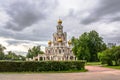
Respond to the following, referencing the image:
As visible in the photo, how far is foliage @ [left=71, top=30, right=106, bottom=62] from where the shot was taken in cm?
8194

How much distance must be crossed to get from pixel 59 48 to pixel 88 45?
17172 millimetres

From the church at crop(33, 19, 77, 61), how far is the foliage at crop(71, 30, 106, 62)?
5669mm

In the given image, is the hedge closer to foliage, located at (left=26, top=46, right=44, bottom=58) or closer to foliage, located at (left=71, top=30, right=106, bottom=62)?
foliage, located at (left=71, top=30, right=106, bottom=62)

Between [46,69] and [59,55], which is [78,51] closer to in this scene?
[59,55]

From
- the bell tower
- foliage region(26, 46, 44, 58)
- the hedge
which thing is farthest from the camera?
foliage region(26, 46, 44, 58)

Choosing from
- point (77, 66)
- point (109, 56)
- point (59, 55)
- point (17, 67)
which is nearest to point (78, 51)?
point (59, 55)

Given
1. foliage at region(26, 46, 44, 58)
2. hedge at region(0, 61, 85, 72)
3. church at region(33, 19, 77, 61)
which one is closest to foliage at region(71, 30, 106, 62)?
church at region(33, 19, 77, 61)

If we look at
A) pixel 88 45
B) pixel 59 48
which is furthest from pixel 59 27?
pixel 88 45

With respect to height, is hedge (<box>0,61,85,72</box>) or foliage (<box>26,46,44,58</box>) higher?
foliage (<box>26,46,44,58</box>)

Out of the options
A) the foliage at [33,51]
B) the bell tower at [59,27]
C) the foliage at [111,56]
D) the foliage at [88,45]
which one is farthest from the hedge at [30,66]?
the foliage at [33,51]

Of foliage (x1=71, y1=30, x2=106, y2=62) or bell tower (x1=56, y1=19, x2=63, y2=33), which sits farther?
foliage (x1=71, y1=30, x2=106, y2=62)

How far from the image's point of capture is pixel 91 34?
8962 centimetres

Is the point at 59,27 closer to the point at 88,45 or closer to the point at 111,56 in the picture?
the point at 88,45

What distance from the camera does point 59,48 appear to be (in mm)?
74875
